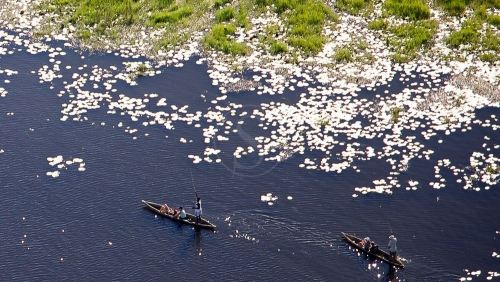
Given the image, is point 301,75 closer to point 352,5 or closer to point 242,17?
point 242,17

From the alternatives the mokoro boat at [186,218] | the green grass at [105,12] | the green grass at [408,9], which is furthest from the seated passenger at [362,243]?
the green grass at [105,12]

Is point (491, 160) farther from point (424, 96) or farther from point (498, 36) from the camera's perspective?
point (498, 36)

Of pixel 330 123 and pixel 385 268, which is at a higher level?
pixel 330 123

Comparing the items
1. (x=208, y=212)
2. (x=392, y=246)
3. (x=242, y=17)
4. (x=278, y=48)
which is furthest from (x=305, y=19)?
(x=392, y=246)

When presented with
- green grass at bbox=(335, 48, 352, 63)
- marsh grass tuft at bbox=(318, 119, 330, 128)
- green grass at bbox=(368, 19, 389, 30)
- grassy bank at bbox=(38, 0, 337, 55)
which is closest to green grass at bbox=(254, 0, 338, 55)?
grassy bank at bbox=(38, 0, 337, 55)

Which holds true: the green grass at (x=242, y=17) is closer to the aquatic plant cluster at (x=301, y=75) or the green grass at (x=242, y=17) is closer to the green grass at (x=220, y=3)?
the aquatic plant cluster at (x=301, y=75)

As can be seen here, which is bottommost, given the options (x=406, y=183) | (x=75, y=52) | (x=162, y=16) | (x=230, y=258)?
(x=230, y=258)

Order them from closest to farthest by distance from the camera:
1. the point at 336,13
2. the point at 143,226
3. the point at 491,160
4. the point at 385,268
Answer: the point at 385,268 < the point at 143,226 < the point at 491,160 < the point at 336,13

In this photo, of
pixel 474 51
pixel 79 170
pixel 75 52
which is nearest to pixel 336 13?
pixel 474 51
